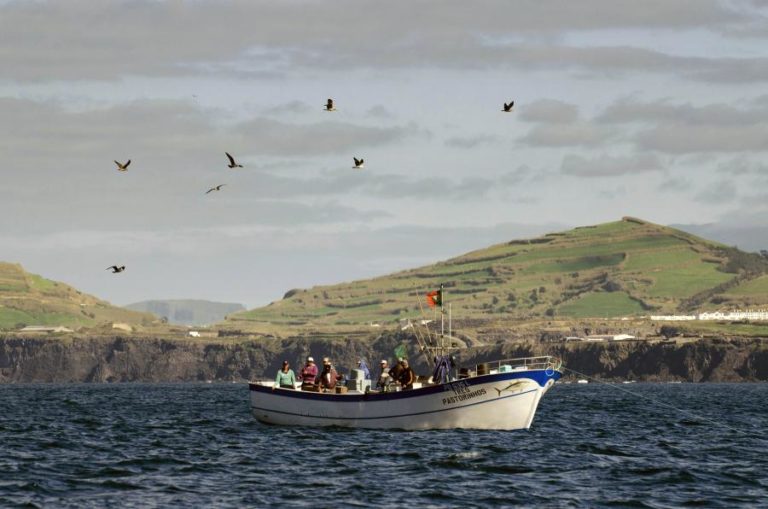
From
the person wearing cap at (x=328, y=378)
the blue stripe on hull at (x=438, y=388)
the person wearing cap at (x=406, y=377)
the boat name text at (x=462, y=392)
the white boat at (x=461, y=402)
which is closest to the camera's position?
the blue stripe on hull at (x=438, y=388)

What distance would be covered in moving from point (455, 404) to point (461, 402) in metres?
0.33

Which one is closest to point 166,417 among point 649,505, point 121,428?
point 121,428

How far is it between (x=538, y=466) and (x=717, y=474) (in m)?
6.76

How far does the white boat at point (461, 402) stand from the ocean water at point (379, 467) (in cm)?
88

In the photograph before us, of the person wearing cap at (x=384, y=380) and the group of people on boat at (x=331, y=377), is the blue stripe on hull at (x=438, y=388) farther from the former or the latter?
the person wearing cap at (x=384, y=380)

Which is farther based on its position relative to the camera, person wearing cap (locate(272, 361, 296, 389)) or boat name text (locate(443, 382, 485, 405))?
person wearing cap (locate(272, 361, 296, 389))

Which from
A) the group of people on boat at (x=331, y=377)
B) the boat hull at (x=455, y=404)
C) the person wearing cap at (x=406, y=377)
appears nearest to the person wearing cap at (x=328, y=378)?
the group of people on boat at (x=331, y=377)

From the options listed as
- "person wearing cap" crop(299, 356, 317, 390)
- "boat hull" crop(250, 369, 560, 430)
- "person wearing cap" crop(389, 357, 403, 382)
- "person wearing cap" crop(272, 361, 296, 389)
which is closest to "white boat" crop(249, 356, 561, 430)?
"boat hull" crop(250, 369, 560, 430)

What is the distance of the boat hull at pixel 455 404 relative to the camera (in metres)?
64.0

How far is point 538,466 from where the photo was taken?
169 feet

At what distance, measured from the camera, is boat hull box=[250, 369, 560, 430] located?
63969mm

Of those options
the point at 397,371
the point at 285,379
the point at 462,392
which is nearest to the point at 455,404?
the point at 462,392

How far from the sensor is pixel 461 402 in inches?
2527

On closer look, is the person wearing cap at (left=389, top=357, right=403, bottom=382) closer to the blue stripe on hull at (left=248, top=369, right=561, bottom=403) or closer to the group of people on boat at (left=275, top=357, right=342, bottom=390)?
the blue stripe on hull at (left=248, top=369, right=561, bottom=403)
